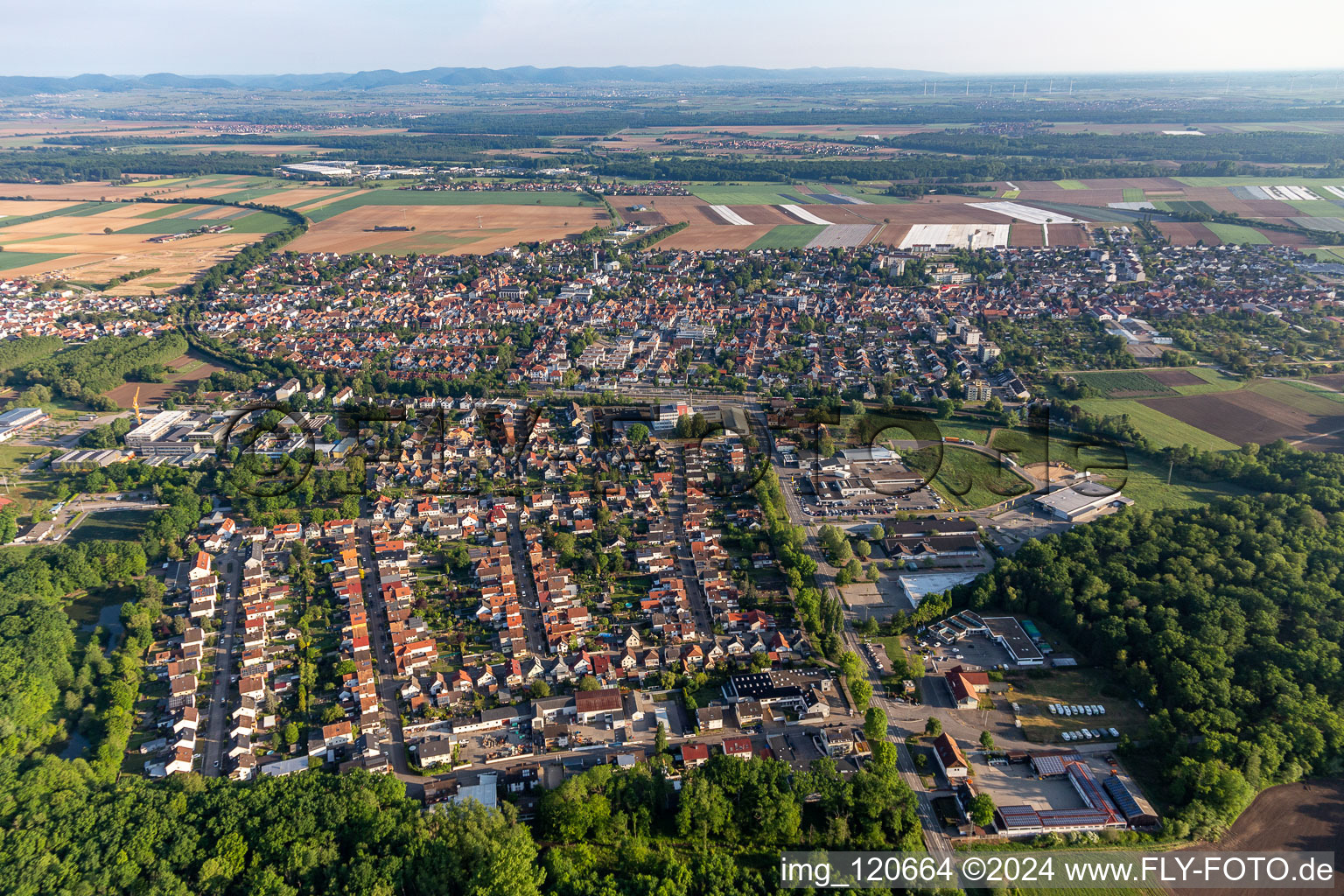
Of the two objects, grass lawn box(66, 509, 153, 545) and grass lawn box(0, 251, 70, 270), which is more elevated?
grass lawn box(0, 251, 70, 270)

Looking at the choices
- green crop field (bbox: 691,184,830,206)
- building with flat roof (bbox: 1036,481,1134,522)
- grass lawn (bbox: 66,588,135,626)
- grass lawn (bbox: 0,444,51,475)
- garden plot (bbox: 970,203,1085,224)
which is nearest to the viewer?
grass lawn (bbox: 66,588,135,626)

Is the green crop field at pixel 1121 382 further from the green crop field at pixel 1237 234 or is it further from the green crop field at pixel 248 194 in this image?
the green crop field at pixel 248 194

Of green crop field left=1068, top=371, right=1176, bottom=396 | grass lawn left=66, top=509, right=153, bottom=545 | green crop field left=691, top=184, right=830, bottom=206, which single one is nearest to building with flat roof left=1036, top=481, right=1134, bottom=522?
green crop field left=1068, top=371, right=1176, bottom=396

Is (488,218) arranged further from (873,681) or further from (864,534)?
(873,681)

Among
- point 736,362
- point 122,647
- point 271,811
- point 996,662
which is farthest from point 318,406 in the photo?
point 996,662

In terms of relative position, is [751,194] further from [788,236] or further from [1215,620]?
[1215,620]

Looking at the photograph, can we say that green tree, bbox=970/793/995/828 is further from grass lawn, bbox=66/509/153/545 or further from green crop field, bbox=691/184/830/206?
green crop field, bbox=691/184/830/206

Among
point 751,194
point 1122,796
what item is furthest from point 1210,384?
point 751,194
